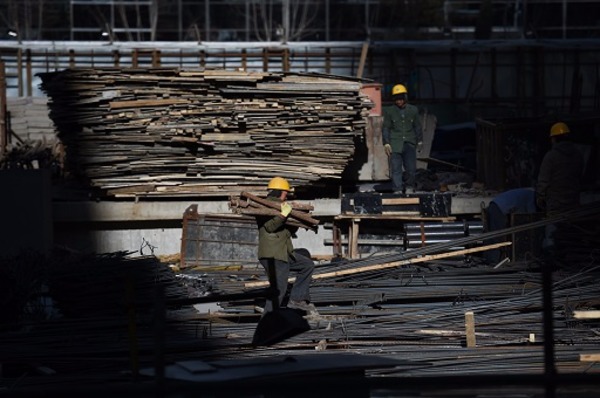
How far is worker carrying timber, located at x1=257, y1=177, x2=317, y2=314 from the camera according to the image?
13133mm

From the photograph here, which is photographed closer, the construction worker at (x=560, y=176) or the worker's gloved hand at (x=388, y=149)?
the construction worker at (x=560, y=176)

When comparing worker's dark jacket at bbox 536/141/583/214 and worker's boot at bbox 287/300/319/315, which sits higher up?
worker's dark jacket at bbox 536/141/583/214

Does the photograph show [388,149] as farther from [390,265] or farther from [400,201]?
[390,265]

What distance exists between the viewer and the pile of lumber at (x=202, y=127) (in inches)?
714

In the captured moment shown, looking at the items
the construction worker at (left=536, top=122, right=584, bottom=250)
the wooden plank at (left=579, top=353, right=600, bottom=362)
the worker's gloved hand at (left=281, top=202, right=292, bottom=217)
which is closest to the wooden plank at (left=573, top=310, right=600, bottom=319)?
the wooden plank at (left=579, top=353, right=600, bottom=362)

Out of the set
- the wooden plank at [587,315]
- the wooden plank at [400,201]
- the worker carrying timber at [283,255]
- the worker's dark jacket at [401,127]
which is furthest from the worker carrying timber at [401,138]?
the wooden plank at [587,315]

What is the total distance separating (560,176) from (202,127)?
19.3ft

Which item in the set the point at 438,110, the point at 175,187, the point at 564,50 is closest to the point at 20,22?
the point at 438,110

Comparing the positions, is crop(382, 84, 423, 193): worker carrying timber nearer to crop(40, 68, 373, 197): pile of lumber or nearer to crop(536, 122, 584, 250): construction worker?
crop(40, 68, 373, 197): pile of lumber

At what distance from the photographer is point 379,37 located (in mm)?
37062

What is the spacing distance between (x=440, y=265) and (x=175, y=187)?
4818mm

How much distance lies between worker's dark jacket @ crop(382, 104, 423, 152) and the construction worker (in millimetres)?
3398

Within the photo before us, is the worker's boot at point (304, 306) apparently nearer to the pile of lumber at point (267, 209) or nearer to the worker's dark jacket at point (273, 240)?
the worker's dark jacket at point (273, 240)

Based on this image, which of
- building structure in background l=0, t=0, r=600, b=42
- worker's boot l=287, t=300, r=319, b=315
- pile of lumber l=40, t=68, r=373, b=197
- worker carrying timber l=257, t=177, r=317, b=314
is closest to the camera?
worker carrying timber l=257, t=177, r=317, b=314
